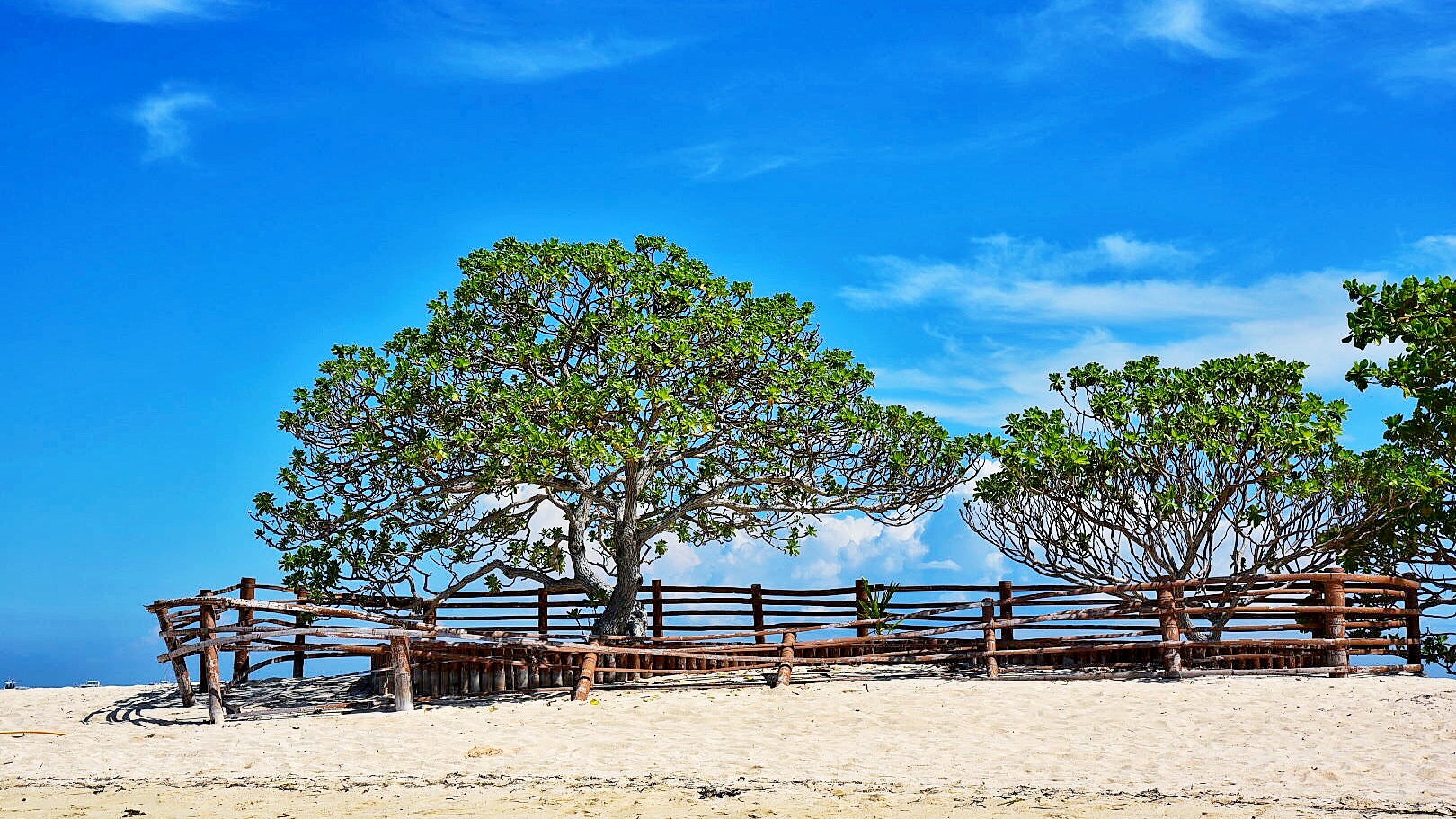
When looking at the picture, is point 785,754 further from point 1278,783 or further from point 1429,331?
point 1429,331

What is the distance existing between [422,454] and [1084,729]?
30.2 ft

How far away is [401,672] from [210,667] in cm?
222

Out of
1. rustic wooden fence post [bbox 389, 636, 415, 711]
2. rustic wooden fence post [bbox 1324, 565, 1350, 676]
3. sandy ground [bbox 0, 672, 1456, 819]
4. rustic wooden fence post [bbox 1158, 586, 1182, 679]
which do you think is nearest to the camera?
sandy ground [bbox 0, 672, 1456, 819]

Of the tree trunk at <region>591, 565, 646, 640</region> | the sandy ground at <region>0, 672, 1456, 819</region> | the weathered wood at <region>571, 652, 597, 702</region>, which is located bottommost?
the sandy ground at <region>0, 672, 1456, 819</region>

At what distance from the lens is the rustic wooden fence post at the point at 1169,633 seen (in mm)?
15203

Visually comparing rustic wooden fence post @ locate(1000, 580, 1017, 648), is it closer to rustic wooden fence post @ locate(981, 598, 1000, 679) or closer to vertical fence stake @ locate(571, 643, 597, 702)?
rustic wooden fence post @ locate(981, 598, 1000, 679)

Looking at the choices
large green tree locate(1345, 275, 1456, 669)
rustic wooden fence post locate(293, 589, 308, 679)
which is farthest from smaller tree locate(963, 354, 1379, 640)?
rustic wooden fence post locate(293, 589, 308, 679)

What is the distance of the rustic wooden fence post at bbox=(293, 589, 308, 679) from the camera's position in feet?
59.2

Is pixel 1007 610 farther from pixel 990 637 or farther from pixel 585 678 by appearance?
pixel 585 678

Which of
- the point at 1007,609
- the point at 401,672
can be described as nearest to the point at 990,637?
the point at 1007,609

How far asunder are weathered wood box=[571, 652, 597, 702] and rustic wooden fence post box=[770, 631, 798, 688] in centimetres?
235

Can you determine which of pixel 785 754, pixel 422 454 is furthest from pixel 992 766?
pixel 422 454

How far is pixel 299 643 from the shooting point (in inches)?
728

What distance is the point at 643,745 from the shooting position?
39.5 feet
